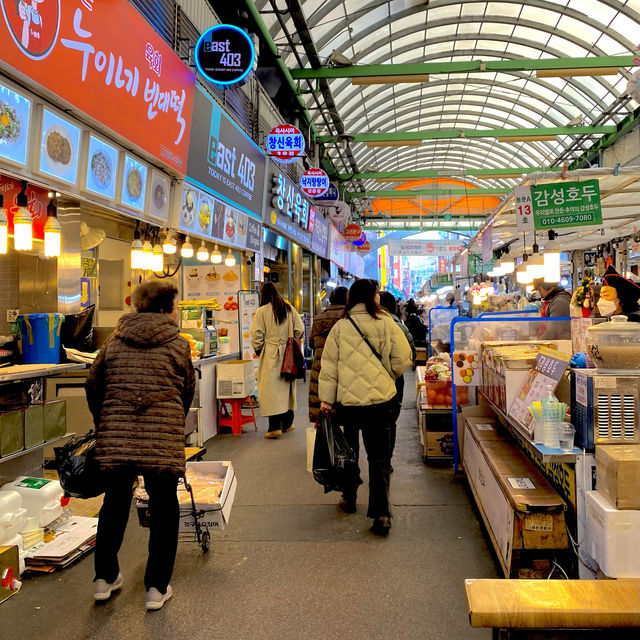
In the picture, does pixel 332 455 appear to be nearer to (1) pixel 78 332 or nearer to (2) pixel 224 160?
(1) pixel 78 332

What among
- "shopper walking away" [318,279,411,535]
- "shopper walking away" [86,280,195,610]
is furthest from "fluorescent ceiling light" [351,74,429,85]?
"shopper walking away" [86,280,195,610]

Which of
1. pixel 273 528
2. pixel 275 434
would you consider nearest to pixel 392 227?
pixel 275 434

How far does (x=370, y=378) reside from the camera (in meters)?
4.04

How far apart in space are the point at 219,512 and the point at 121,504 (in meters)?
0.73

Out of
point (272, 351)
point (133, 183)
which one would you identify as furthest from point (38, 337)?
point (272, 351)

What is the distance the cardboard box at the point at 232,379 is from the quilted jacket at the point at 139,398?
4.16 meters

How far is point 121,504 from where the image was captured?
3.10 metres

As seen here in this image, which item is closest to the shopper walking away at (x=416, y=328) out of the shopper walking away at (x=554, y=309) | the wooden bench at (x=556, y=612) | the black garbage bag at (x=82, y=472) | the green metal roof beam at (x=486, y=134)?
the green metal roof beam at (x=486, y=134)

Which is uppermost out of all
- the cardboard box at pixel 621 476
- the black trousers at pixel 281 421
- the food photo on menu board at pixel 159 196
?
the food photo on menu board at pixel 159 196

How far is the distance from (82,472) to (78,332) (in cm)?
212

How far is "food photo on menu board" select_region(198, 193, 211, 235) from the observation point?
24.5 ft

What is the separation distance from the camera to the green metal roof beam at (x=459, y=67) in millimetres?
10219

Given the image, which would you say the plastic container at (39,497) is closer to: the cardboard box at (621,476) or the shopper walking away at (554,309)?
the cardboard box at (621,476)

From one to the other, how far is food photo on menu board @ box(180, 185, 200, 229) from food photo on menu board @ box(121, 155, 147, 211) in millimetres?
958
